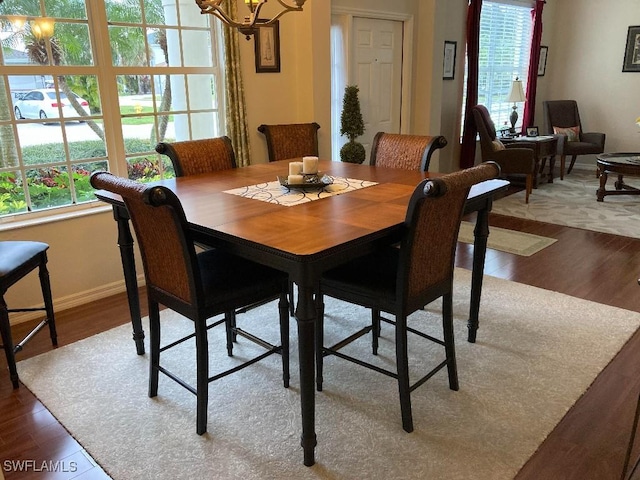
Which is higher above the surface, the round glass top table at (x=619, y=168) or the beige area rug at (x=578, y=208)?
the round glass top table at (x=619, y=168)

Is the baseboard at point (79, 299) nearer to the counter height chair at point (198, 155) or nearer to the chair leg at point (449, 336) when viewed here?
the counter height chair at point (198, 155)

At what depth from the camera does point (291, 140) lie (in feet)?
13.3

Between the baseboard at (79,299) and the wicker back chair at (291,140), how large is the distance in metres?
1.44

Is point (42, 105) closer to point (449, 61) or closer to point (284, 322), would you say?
point (284, 322)

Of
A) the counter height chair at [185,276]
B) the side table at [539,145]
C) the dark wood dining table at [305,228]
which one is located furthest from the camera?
the side table at [539,145]

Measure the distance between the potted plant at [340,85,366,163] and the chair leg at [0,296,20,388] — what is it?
3.20 meters

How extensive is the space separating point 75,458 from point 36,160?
195cm

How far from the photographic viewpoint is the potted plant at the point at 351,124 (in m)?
4.73

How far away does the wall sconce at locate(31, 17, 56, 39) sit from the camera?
2.96m

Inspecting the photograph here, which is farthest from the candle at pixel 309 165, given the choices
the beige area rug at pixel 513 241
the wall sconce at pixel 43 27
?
the beige area rug at pixel 513 241

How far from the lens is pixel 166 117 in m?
3.65

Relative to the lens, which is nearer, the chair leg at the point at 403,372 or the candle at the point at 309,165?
the chair leg at the point at 403,372

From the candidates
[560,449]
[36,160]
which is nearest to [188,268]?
[560,449]

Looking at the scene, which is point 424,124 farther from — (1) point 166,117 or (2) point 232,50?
(1) point 166,117
